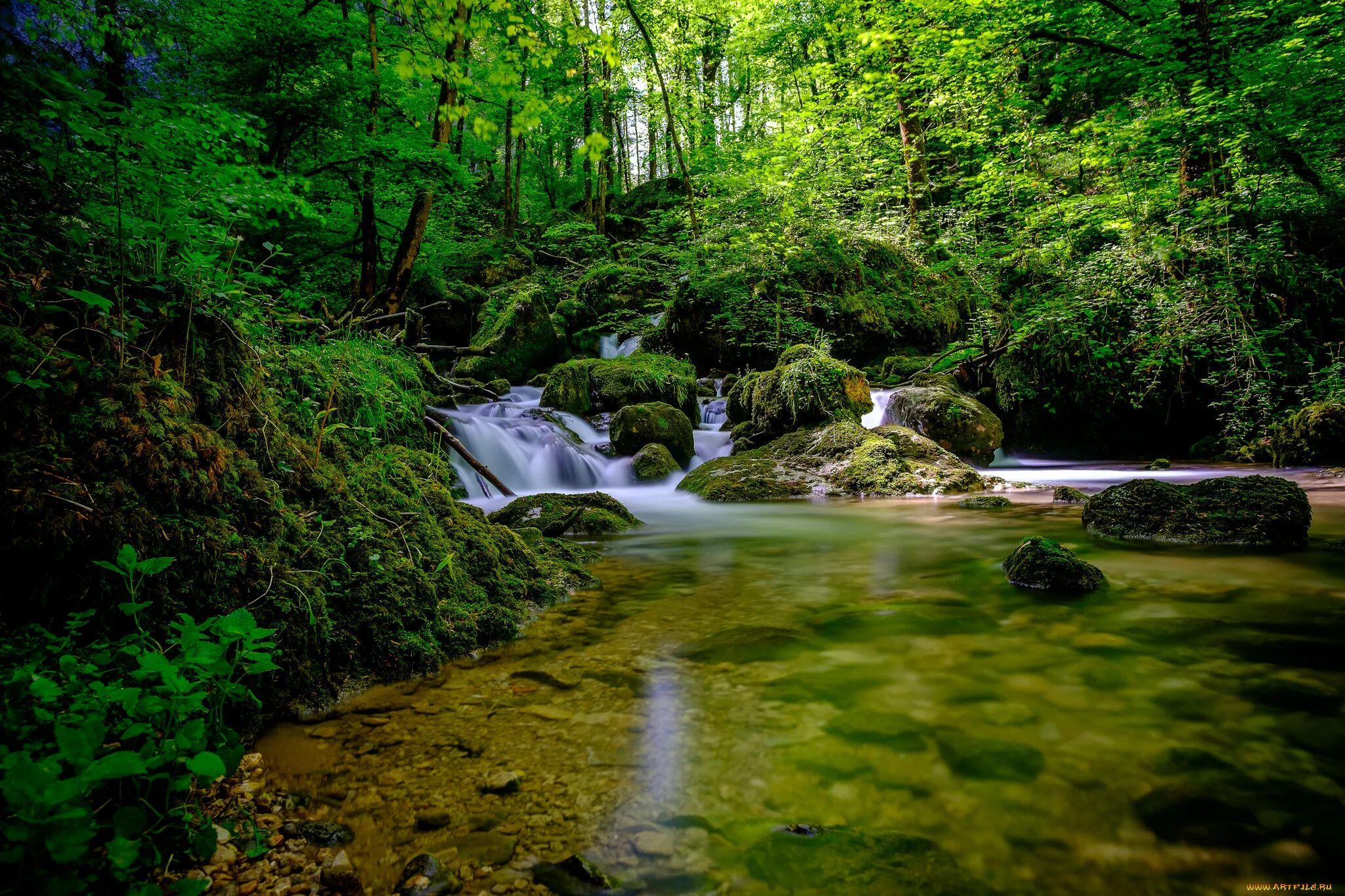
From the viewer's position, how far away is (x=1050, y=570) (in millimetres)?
4121

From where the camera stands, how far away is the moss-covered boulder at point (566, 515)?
6.61 meters

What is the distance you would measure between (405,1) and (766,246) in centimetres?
1011

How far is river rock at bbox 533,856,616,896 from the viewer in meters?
1.59

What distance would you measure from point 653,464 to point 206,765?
941 centimetres

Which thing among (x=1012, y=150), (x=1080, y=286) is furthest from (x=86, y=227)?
(x=1012, y=150)

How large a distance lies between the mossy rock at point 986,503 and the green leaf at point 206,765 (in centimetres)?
792

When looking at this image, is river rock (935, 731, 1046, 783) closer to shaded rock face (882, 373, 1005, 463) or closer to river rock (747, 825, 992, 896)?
river rock (747, 825, 992, 896)

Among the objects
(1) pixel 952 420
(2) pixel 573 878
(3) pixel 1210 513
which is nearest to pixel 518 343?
(1) pixel 952 420

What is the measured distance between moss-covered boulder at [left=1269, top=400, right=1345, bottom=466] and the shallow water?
7.46 meters

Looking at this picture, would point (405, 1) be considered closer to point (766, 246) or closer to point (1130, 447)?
point (766, 246)

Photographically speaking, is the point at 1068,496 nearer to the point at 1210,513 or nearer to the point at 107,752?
the point at 1210,513

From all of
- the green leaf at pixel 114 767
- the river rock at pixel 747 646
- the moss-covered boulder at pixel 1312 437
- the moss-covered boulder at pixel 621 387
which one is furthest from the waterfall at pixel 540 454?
the moss-covered boulder at pixel 1312 437

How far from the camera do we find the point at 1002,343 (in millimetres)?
12594

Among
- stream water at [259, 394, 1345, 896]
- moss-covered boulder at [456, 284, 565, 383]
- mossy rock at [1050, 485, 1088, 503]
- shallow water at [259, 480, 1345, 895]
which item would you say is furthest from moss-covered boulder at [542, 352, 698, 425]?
shallow water at [259, 480, 1345, 895]
